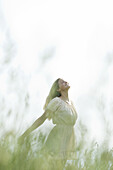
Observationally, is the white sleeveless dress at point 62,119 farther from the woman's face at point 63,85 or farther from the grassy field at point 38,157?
the grassy field at point 38,157

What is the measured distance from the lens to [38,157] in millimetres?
1876

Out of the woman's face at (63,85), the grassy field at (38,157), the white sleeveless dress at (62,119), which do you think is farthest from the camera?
the woman's face at (63,85)

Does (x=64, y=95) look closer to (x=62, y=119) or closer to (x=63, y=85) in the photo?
(x=63, y=85)

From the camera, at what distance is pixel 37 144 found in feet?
6.23

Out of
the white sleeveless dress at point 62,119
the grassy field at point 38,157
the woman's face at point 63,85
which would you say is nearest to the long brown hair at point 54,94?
the woman's face at point 63,85

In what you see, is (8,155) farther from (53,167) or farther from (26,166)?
(53,167)

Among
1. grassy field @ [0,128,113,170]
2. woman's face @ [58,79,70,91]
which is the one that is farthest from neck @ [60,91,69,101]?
grassy field @ [0,128,113,170]

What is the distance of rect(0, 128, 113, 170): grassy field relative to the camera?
1785mm

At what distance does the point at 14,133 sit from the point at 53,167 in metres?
0.37

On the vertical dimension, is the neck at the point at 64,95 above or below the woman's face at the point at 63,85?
below

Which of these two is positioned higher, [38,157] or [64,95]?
[64,95]

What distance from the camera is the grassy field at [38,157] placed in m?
1.79

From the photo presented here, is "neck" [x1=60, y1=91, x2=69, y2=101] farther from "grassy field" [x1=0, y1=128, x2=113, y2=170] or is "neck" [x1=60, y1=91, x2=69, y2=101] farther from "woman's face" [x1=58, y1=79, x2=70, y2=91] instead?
"grassy field" [x1=0, y1=128, x2=113, y2=170]

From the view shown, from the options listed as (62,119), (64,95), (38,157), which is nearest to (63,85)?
(64,95)
